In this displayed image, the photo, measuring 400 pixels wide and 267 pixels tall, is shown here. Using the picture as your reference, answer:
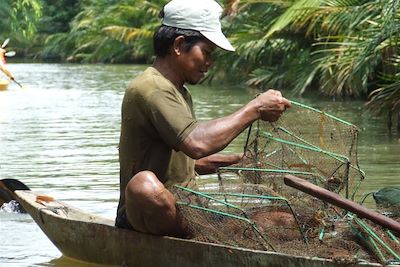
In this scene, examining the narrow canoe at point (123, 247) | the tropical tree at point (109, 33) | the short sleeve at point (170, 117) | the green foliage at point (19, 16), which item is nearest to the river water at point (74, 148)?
the narrow canoe at point (123, 247)

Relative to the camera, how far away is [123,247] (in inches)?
262

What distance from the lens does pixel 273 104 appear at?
594cm

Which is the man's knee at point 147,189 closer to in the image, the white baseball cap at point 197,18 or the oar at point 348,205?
the oar at point 348,205

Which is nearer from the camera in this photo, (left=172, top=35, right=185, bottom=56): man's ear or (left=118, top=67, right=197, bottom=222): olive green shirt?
(left=118, top=67, right=197, bottom=222): olive green shirt

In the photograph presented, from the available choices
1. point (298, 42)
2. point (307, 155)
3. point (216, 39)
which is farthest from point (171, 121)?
point (298, 42)

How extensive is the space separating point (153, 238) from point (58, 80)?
28.0m

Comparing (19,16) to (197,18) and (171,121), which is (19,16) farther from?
(171,121)

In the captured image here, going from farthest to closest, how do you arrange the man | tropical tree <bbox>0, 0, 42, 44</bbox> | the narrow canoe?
tropical tree <bbox>0, 0, 42, 44</bbox>, the man, the narrow canoe

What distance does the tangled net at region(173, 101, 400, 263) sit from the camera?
19.5 feet

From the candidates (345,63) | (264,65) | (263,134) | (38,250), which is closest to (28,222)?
(38,250)

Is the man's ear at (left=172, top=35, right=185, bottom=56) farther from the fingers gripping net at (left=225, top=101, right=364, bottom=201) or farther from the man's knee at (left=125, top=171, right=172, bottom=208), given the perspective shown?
the fingers gripping net at (left=225, top=101, right=364, bottom=201)

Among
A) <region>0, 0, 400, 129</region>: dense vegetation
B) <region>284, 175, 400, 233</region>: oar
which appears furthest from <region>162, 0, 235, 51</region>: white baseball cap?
<region>0, 0, 400, 129</region>: dense vegetation

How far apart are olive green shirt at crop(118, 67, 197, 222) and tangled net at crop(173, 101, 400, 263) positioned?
17cm

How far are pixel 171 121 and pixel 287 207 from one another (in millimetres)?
826
